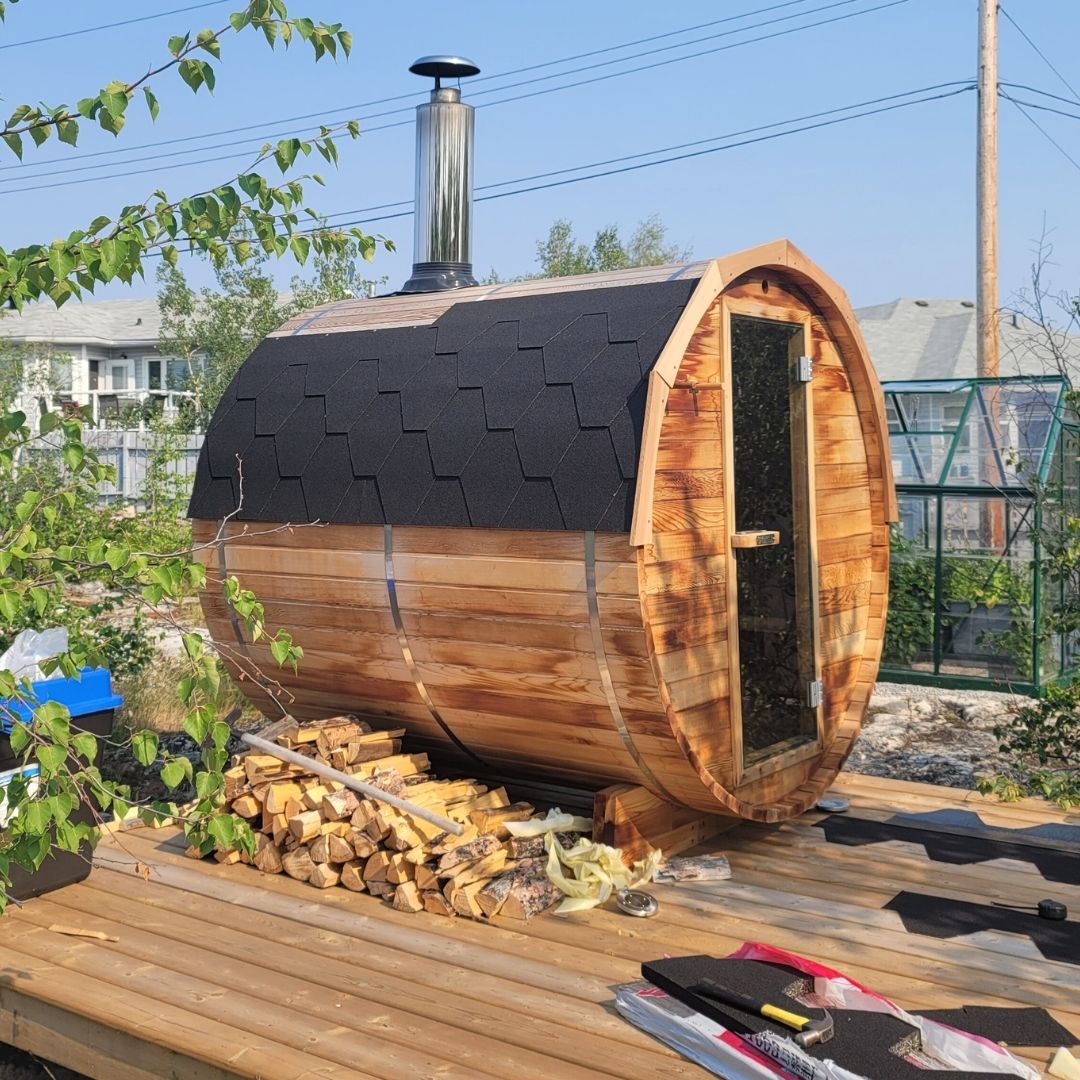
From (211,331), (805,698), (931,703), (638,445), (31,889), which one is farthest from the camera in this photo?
(211,331)

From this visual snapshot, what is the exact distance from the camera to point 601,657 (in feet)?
14.5

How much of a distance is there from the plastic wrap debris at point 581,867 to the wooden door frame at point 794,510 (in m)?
0.59

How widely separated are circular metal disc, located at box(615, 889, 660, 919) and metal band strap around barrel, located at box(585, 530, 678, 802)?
43 cm

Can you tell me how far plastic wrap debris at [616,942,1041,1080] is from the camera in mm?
3277

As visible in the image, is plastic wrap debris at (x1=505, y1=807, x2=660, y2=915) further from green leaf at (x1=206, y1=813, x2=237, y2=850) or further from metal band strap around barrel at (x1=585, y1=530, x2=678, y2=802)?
green leaf at (x1=206, y1=813, x2=237, y2=850)

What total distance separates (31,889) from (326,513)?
1726 millimetres

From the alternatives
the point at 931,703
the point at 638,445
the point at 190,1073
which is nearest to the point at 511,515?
the point at 638,445

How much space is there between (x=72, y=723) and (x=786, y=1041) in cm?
270

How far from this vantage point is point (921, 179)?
28344mm

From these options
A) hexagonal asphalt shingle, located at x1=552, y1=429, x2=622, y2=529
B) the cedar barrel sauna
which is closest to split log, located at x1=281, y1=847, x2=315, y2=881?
the cedar barrel sauna

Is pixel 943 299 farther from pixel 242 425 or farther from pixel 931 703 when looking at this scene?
pixel 242 425

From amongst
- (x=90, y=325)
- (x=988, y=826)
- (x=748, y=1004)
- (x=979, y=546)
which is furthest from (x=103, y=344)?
(x=748, y=1004)

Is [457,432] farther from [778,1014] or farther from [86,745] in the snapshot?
[86,745]

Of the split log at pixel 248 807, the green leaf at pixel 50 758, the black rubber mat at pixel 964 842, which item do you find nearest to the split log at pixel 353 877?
the split log at pixel 248 807
